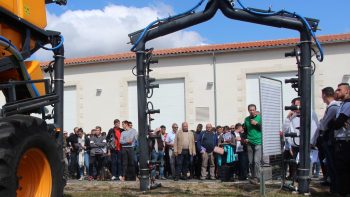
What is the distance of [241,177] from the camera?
1544 centimetres

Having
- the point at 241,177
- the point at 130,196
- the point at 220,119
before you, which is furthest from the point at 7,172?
the point at 220,119

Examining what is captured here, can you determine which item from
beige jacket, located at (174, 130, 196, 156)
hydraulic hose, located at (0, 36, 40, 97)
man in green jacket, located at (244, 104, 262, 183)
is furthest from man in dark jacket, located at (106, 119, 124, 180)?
hydraulic hose, located at (0, 36, 40, 97)

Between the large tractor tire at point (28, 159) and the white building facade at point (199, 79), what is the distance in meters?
19.1

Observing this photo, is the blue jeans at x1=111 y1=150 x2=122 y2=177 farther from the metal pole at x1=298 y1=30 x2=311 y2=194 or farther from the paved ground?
the metal pole at x1=298 y1=30 x2=311 y2=194

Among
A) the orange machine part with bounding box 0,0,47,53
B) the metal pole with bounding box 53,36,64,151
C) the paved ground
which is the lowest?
the paved ground

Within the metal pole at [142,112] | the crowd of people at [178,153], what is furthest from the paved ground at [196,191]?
the crowd of people at [178,153]

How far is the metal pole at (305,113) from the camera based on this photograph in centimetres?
950

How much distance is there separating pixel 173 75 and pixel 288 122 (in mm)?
14833

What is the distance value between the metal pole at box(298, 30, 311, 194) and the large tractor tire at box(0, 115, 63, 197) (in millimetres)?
5013

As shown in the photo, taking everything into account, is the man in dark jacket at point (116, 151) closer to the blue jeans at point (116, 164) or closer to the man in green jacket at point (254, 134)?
the blue jeans at point (116, 164)

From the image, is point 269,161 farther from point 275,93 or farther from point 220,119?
point 220,119

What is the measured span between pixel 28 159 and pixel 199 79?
66.7 feet

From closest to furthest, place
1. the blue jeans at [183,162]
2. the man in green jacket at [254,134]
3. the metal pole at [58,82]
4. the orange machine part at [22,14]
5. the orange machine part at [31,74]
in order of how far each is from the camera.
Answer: the orange machine part at [22,14] < the orange machine part at [31,74] < the metal pole at [58,82] < the man in green jacket at [254,134] < the blue jeans at [183,162]

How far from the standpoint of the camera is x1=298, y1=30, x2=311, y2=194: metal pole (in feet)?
31.2
